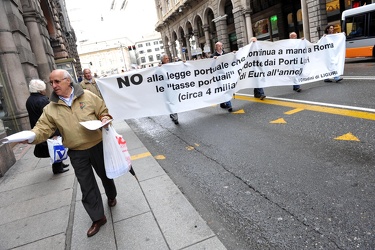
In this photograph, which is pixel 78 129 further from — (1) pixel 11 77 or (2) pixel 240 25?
(2) pixel 240 25

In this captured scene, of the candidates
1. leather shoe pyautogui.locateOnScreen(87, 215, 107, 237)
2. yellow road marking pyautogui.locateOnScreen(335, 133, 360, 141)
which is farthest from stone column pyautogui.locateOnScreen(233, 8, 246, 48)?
leather shoe pyautogui.locateOnScreen(87, 215, 107, 237)

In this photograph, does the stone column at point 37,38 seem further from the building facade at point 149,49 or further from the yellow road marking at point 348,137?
the building facade at point 149,49

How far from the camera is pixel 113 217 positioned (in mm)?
3242

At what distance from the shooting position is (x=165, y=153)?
5.43 meters

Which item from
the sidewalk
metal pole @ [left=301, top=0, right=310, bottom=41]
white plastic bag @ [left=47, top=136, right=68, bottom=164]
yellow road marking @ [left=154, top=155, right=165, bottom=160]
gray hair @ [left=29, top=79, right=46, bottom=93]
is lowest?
yellow road marking @ [left=154, top=155, right=165, bottom=160]

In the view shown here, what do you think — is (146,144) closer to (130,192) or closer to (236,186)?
(130,192)

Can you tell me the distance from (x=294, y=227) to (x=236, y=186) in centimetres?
107

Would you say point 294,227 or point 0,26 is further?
point 0,26

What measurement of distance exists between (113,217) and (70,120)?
1208mm

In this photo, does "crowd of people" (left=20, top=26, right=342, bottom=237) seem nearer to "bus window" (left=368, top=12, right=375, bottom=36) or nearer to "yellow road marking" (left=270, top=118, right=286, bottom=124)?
"yellow road marking" (left=270, top=118, right=286, bottom=124)

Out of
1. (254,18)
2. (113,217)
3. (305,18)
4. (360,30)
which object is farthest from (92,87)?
(254,18)

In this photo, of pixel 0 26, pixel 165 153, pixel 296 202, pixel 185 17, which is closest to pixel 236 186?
pixel 296 202

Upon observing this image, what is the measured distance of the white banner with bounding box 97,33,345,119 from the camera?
717cm

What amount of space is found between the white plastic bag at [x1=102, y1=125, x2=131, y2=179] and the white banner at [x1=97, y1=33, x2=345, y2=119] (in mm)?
4281
